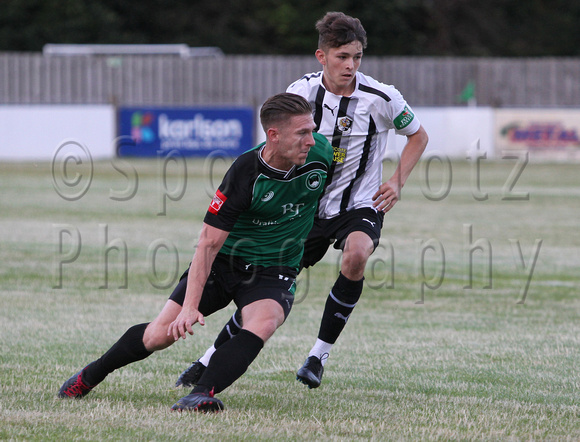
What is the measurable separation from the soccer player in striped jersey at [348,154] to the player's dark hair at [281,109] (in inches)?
41.4

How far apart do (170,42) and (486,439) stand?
40.0 m

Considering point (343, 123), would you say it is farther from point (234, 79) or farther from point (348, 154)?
point (234, 79)

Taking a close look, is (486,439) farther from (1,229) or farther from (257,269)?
(1,229)

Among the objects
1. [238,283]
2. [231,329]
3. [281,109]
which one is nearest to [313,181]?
[281,109]

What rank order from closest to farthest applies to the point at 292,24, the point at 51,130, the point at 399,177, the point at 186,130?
the point at 399,177
the point at 51,130
the point at 186,130
the point at 292,24

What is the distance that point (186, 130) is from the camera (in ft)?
93.2

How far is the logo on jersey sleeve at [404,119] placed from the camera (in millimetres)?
5812

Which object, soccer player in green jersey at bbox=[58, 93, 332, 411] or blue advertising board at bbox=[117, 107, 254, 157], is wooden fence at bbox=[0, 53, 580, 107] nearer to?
blue advertising board at bbox=[117, 107, 254, 157]

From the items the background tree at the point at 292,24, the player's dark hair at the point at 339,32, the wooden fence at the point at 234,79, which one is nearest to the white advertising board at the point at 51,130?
the wooden fence at the point at 234,79

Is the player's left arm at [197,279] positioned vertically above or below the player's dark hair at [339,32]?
below

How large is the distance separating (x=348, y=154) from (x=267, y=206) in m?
1.27

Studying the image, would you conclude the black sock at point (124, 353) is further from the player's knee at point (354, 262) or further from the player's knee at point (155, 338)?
the player's knee at point (354, 262)

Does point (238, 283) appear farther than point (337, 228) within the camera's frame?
No

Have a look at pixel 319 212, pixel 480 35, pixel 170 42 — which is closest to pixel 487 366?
pixel 319 212
